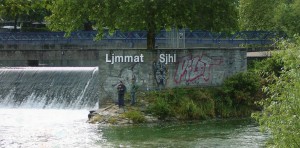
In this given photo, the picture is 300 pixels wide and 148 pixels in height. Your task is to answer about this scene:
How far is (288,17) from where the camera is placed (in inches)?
2093

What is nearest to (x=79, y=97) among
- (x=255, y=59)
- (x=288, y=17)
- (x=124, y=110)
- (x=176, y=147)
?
(x=124, y=110)

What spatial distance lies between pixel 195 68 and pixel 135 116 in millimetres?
5663

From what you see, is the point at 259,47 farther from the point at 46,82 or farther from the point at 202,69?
the point at 46,82

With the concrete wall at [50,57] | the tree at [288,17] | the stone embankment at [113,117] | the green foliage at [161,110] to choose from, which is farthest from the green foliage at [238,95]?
the tree at [288,17]

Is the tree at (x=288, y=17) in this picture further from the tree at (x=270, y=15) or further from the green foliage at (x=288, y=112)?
the green foliage at (x=288, y=112)

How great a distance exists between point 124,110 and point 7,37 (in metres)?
27.0

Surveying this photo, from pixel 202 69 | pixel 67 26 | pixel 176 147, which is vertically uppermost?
pixel 67 26

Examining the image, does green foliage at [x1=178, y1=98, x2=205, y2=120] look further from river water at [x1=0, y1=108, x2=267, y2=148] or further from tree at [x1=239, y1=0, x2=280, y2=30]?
tree at [x1=239, y1=0, x2=280, y2=30]

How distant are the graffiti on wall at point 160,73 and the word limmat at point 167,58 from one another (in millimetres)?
204

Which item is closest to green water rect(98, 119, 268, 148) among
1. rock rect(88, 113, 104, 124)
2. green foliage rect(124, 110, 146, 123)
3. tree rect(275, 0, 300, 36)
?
green foliage rect(124, 110, 146, 123)

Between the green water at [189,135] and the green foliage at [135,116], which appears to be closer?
the green water at [189,135]

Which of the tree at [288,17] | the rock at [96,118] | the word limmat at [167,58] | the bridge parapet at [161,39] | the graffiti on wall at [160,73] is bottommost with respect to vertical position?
the rock at [96,118]

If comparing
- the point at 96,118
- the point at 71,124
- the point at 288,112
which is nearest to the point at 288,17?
the point at 96,118

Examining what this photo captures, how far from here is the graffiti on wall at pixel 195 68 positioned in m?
36.0
